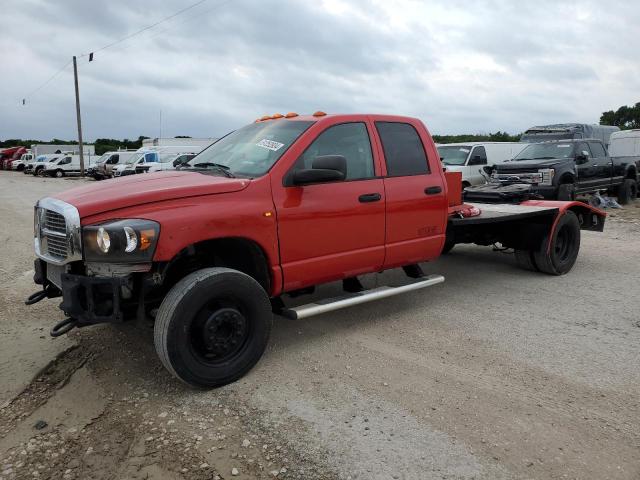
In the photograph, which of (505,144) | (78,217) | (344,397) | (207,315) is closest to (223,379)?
(207,315)

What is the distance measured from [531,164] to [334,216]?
9539mm

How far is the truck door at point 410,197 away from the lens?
5.04 metres

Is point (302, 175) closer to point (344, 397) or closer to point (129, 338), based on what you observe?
point (344, 397)

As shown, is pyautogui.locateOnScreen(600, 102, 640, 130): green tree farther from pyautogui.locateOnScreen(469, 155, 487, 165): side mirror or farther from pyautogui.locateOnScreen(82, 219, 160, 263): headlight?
pyautogui.locateOnScreen(82, 219, 160, 263): headlight

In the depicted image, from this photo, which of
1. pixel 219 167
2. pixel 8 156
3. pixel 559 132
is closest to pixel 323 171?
pixel 219 167

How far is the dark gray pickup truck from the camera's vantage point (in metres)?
12.4

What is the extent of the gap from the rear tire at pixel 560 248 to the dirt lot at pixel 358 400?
1.10 m

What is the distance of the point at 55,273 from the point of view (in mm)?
4023

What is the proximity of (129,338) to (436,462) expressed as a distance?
2.94 meters

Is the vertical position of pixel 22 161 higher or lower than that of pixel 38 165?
higher

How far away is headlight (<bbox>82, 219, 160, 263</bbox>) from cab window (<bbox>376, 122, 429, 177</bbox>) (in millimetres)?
2364

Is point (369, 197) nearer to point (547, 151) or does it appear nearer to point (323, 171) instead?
point (323, 171)

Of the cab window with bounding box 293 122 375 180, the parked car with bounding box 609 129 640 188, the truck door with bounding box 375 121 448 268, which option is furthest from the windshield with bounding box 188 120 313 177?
the parked car with bounding box 609 129 640 188

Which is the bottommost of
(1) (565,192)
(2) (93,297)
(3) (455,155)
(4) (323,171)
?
(2) (93,297)
